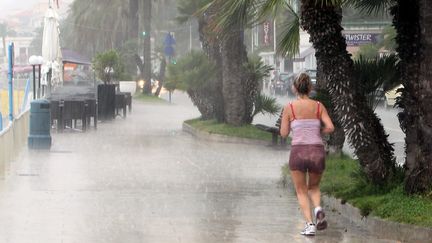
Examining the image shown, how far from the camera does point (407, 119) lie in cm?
1151

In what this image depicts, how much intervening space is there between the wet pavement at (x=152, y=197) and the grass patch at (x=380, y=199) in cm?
28

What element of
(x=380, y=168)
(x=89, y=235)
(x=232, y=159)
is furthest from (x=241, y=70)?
(x=89, y=235)

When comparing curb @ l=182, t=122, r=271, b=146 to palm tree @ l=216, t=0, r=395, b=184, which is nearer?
palm tree @ l=216, t=0, r=395, b=184

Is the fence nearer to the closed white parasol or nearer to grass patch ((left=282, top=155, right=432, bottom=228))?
grass patch ((left=282, top=155, right=432, bottom=228))

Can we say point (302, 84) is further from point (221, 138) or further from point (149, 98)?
point (149, 98)

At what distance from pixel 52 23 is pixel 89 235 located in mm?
25896

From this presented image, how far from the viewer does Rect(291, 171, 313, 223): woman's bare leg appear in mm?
10078

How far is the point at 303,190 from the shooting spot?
1017 cm

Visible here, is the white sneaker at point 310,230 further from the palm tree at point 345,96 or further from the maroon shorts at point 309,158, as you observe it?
the palm tree at point 345,96

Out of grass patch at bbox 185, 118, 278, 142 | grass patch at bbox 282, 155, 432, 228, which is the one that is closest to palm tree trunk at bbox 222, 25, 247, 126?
grass patch at bbox 185, 118, 278, 142

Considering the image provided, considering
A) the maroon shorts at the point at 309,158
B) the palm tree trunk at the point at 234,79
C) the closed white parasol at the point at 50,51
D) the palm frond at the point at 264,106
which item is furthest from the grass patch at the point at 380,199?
the closed white parasol at the point at 50,51

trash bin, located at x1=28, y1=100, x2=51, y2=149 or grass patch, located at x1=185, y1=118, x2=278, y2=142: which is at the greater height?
trash bin, located at x1=28, y1=100, x2=51, y2=149

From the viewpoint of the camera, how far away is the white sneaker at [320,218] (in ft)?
33.0

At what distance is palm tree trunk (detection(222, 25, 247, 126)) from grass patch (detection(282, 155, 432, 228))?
36.2ft
